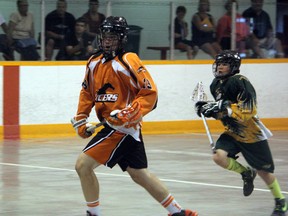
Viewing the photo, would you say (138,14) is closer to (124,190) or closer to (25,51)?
(25,51)

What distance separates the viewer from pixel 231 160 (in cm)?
818

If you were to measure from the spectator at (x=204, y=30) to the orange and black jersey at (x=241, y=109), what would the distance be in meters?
7.66

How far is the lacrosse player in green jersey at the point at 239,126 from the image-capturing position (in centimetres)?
798

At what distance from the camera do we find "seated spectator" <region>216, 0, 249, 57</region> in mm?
16219

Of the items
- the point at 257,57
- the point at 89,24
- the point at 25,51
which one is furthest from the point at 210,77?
the point at 25,51

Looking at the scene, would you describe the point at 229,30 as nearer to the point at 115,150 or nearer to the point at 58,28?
the point at 58,28

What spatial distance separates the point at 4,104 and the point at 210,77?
3.91m

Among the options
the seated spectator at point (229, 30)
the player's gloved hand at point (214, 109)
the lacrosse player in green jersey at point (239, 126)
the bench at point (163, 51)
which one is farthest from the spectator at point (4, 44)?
the player's gloved hand at point (214, 109)

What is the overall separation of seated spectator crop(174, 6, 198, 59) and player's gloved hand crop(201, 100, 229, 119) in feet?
25.6

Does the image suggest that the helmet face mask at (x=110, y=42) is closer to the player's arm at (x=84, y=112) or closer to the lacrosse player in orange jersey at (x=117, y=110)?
the lacrosse player in orange jersey at (x=117, y=110)

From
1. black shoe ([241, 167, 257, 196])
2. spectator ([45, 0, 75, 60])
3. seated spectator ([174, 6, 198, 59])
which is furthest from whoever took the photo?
seated spectator ([174, 6, 198, 59])

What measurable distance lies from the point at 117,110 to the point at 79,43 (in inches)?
321

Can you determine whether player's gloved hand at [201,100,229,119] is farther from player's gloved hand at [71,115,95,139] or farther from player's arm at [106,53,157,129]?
player's gloved hand at [71,115,95,139]

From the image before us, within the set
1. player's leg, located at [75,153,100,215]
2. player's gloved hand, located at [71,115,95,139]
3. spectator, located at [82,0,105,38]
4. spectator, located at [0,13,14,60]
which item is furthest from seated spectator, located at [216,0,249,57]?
player's leg, located at [75,153,100,215]
